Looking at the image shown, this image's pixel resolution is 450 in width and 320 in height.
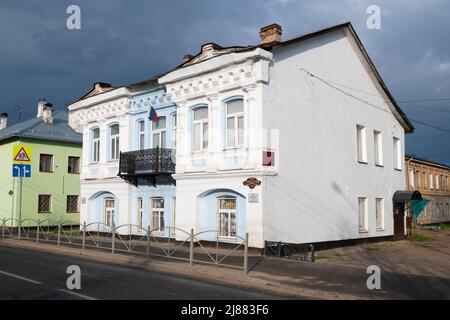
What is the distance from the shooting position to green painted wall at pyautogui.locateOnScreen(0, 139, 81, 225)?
31.4 m

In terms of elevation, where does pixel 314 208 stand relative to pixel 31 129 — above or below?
below

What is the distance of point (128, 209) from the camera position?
77.6 feet

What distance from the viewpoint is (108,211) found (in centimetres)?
2572

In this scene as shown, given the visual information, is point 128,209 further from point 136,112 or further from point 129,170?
point 136,112

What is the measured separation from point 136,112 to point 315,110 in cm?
914

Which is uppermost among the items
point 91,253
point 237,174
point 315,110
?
point 315,110

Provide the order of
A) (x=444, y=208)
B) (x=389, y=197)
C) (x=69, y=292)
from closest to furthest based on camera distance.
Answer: (x=69, y=292)
(x=389, y=197)
(x=444, y=208)

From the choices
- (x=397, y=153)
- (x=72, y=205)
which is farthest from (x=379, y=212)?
(x=72, y=205)

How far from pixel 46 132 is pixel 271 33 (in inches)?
799

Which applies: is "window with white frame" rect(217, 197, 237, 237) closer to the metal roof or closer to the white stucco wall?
the white stucco wall

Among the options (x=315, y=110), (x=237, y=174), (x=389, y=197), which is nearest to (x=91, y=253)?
(x=237, y=174)

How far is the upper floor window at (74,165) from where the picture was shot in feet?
112

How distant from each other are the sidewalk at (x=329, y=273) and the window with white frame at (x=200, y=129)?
5.89 m

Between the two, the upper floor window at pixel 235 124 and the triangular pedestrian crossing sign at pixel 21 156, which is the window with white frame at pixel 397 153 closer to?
the upper floor window at pixel 235 124
